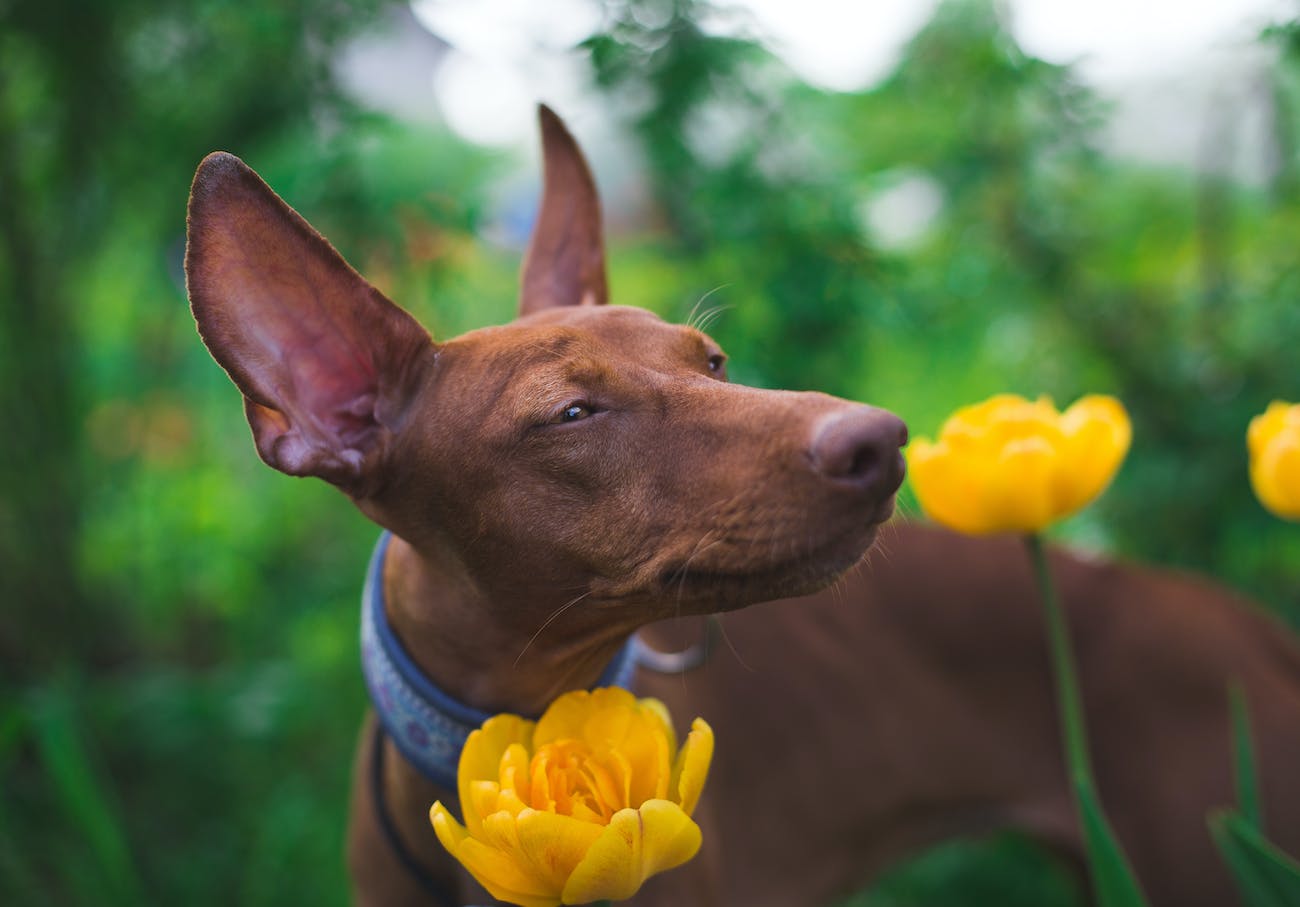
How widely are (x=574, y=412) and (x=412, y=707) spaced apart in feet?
1.61

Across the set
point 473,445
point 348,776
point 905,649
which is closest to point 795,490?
point 473,445

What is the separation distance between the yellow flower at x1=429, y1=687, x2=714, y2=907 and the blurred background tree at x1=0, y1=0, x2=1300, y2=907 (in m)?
1.53

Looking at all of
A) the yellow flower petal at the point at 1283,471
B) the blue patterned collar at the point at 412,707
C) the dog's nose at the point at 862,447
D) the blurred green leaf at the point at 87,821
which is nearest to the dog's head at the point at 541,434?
the dog's nose at the point at 862,447

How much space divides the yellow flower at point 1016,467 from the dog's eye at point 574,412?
1.41 feet

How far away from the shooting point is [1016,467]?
138cm

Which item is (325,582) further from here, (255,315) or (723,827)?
(255,315)

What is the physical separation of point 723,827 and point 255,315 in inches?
61.6

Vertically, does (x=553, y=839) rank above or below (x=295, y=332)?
below

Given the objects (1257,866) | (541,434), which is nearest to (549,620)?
(541,434)

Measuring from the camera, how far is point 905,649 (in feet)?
8.54

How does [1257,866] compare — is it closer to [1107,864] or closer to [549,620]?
[1107,864]

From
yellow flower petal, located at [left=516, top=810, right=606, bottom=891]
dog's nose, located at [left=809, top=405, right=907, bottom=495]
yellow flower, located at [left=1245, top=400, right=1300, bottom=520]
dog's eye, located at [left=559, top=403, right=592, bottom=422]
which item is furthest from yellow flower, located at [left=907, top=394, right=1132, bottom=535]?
yellow flower petal, located at [left=516, top=810, right=606, bottom=891]

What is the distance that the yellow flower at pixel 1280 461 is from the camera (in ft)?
4.52

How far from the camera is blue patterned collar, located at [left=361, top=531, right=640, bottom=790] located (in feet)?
4.77
